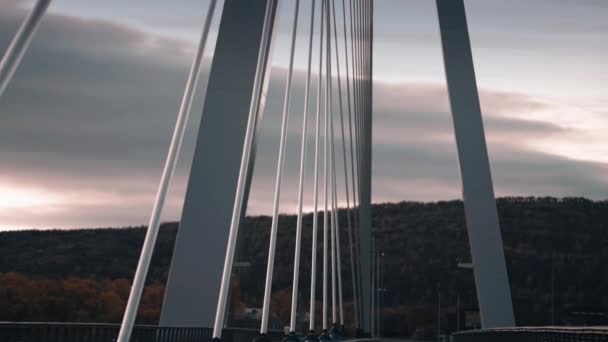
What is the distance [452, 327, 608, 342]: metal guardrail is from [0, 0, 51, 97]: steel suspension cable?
313 inches

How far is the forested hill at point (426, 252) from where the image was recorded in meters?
113

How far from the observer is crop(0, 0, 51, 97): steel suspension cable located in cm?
616

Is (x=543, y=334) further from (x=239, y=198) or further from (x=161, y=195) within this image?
(x=161, y=195)

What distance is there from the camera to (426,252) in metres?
138

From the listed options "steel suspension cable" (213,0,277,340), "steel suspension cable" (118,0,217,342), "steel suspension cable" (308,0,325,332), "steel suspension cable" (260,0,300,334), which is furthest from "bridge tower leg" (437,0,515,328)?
"steel suspension cable" (118,0,217,342)

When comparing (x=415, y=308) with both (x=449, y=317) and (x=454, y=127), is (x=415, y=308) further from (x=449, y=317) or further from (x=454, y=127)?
(x=454, y=127)

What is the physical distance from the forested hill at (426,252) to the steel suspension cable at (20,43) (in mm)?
96325

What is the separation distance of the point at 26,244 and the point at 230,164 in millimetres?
105224

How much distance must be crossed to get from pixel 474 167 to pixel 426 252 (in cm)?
11274

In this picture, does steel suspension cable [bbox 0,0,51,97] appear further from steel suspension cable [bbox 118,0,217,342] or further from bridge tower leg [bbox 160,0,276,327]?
bridge tower leg [bbox 160,0,276,327]

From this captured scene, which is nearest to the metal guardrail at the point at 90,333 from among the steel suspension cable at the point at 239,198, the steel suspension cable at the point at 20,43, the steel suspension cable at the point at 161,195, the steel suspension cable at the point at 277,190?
the steel suspension cable at the point at 277,190

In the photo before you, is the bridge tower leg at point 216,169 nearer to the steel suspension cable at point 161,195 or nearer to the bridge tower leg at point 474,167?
the steel suspension cable at point 161,195

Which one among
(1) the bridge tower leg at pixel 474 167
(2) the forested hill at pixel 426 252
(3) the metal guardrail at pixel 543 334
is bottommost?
(3) the metal guardrail at pixel 543 334

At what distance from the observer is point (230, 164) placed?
14.8 m
